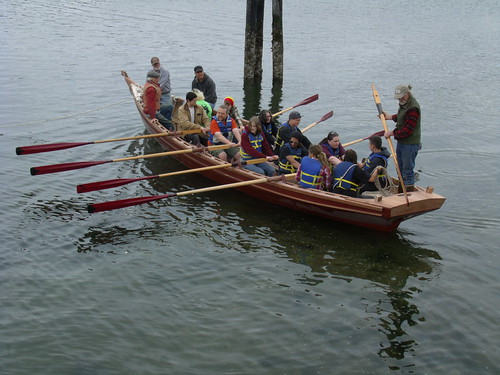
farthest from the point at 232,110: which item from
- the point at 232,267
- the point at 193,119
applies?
the point at 232,267

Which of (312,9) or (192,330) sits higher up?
(312,9)

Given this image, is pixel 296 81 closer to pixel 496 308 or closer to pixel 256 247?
pixel 256 247

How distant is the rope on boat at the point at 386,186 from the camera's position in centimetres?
1096

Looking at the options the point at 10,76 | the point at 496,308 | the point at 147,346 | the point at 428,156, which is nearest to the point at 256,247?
the point at 147,346

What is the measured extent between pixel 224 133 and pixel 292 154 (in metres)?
2.39

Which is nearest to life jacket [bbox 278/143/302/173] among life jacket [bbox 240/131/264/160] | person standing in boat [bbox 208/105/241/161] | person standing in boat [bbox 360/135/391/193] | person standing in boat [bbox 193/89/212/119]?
life jacket [bbox 240/131/264/160]

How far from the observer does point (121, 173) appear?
14.9 metres

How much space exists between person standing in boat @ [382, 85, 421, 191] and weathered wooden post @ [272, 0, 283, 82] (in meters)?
11.2

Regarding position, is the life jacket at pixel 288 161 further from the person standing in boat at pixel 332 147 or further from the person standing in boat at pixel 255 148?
the person standing in boat at pixel 332 147

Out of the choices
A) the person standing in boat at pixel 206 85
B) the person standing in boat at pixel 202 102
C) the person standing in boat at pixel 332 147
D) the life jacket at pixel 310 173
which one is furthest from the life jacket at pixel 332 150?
the person standing in boat at pixel 206 85

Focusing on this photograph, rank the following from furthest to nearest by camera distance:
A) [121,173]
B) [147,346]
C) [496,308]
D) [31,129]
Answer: [31,129]
[121,173]
[496,308]
[147,346]

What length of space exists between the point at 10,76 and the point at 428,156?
54.9 feet

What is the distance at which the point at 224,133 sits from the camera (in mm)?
14312

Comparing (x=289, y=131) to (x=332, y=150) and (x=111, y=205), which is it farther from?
(x=111, y=205)
